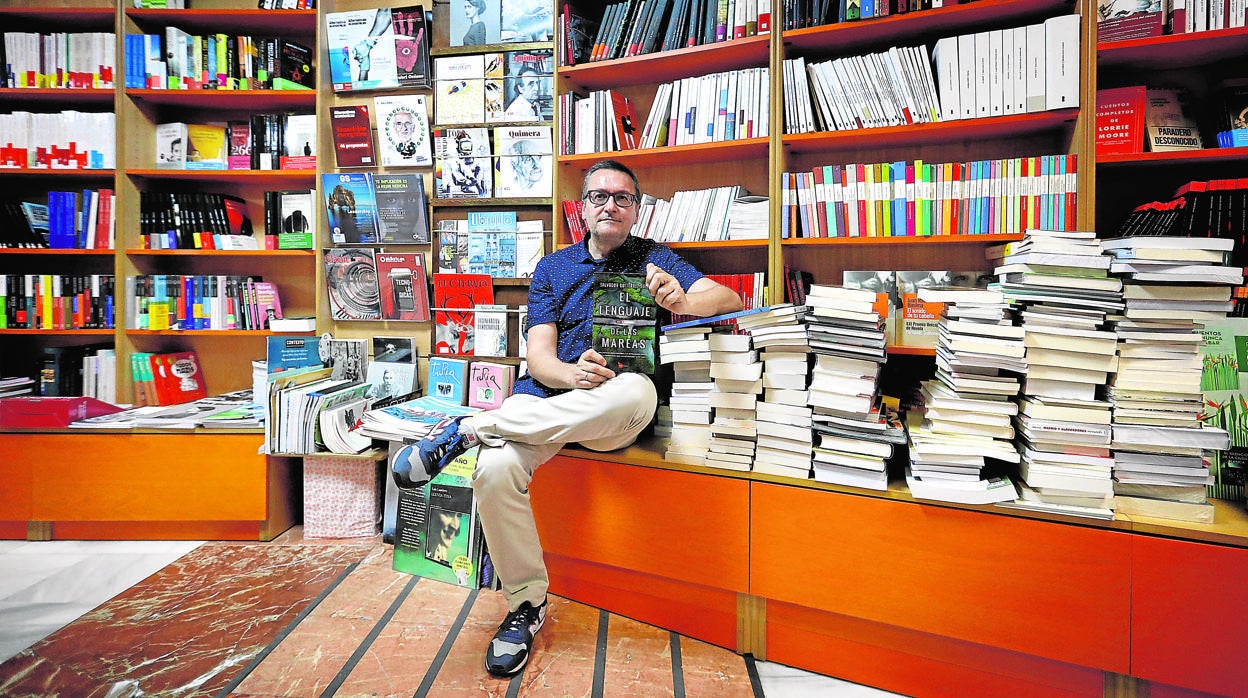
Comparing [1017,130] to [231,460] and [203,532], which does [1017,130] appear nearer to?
[231,460]

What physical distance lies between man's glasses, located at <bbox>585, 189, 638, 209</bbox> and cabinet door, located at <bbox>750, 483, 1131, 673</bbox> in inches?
42.2

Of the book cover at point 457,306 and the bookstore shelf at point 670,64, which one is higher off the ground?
the bookstore shelf at point 670,64

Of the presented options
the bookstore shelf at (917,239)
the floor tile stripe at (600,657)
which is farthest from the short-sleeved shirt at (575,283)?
the floor tile stripe at (600,657)

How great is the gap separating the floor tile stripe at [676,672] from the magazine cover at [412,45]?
2.59m

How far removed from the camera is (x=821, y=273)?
8.02 ft

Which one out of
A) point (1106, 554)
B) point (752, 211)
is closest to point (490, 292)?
point (752, 211)

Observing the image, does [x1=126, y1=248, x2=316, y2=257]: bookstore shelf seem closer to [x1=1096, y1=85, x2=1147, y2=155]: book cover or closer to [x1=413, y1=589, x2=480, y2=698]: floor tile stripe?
[x1=413, y1=589, x2=480, y2=698]: floor tile stripe

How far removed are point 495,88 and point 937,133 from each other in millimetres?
1835

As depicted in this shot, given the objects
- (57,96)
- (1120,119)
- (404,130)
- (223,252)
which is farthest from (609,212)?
(57,96)

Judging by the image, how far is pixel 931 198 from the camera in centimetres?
205

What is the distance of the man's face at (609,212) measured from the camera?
2.13m

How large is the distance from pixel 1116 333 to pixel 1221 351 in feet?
2.04

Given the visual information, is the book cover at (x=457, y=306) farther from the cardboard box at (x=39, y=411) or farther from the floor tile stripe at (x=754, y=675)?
the floor tile stripe at (x=754, y=675)

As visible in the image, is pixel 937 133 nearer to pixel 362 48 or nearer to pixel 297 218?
pixel 362 48
